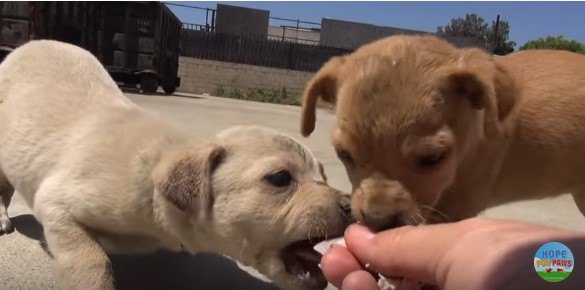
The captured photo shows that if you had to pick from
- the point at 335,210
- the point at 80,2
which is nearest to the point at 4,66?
the point at 335,210

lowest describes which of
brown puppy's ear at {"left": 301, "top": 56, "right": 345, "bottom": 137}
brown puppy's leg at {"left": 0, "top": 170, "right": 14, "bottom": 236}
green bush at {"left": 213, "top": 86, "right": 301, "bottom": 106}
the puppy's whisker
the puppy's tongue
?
green bush at {"left": 213, "top": 86, "right": 301, "bottom": 106}

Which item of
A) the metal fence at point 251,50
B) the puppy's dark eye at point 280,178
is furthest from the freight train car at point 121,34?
the puppy's dark eye at point 280,178

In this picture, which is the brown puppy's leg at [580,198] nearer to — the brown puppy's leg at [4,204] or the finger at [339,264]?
the finger at [339,264]

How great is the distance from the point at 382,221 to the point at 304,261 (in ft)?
2.01

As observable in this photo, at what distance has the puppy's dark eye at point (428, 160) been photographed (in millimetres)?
2344

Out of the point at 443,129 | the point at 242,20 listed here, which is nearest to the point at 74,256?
the point at 443,129

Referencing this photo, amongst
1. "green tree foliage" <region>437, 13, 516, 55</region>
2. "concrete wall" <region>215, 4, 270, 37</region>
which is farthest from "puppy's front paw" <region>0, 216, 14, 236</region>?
"green tree foliage" <region>437, 13, 516, 55</region>

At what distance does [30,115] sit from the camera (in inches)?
133

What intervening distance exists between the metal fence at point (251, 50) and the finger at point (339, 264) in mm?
23318

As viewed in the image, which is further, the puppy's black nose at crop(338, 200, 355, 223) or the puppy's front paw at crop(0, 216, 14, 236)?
the puppy's front paw at crop(0, 216, 14, 236)

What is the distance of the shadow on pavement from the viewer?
306 cm

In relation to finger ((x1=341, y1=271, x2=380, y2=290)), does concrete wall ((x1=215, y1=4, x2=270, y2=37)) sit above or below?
above

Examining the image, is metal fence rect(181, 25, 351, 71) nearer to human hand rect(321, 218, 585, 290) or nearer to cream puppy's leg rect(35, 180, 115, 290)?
cream puppy's leg rect(35, 180, 115, 290)

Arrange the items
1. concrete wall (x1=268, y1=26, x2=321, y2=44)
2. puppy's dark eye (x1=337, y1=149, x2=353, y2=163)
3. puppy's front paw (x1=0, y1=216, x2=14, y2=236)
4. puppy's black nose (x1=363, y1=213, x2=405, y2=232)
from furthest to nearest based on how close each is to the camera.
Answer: concrete wall (x1=268, y1=26, x2=321, y2=44)
puppy's front paw (x1=0, y1=216, x2=14, y2=236)
puppy's dark eye (x1=337, y1=149, x2=353, y2=163)
puppy's black nose (x1=363, y1=213, x2=405, y2=232)
